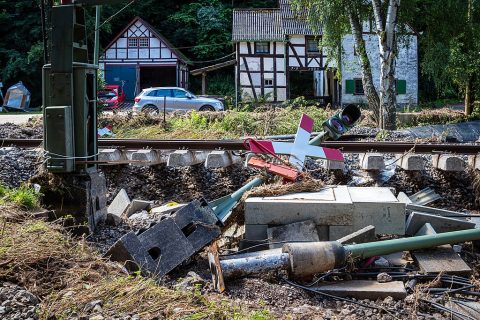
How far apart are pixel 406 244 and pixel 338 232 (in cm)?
73

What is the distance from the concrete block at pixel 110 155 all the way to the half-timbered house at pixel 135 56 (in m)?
37.6

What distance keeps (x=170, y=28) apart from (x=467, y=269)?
164 ft

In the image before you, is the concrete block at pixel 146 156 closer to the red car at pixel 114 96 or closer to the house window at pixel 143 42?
the red car at pixel 114 96

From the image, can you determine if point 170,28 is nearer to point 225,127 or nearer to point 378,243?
point 225,127

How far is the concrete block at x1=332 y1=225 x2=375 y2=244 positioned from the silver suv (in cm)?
2429

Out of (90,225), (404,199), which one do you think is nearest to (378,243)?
(404,199)

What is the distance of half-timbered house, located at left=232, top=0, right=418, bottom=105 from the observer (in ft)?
135

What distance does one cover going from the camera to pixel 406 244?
19.2 ft

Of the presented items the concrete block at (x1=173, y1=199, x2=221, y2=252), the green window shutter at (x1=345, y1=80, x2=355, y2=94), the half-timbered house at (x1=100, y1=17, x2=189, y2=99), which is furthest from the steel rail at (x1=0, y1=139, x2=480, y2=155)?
the half-timbered house at (x1=100, y1=17, x2=189, y2=99)

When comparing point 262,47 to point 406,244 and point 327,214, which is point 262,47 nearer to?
point 327,214

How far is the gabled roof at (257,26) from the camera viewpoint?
41.2m

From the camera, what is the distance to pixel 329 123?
8047mm

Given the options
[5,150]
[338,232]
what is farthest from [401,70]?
[338,232]

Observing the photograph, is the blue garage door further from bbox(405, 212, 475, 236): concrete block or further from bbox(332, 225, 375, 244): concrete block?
bbox(332, 225, 375, 244): concrete block
